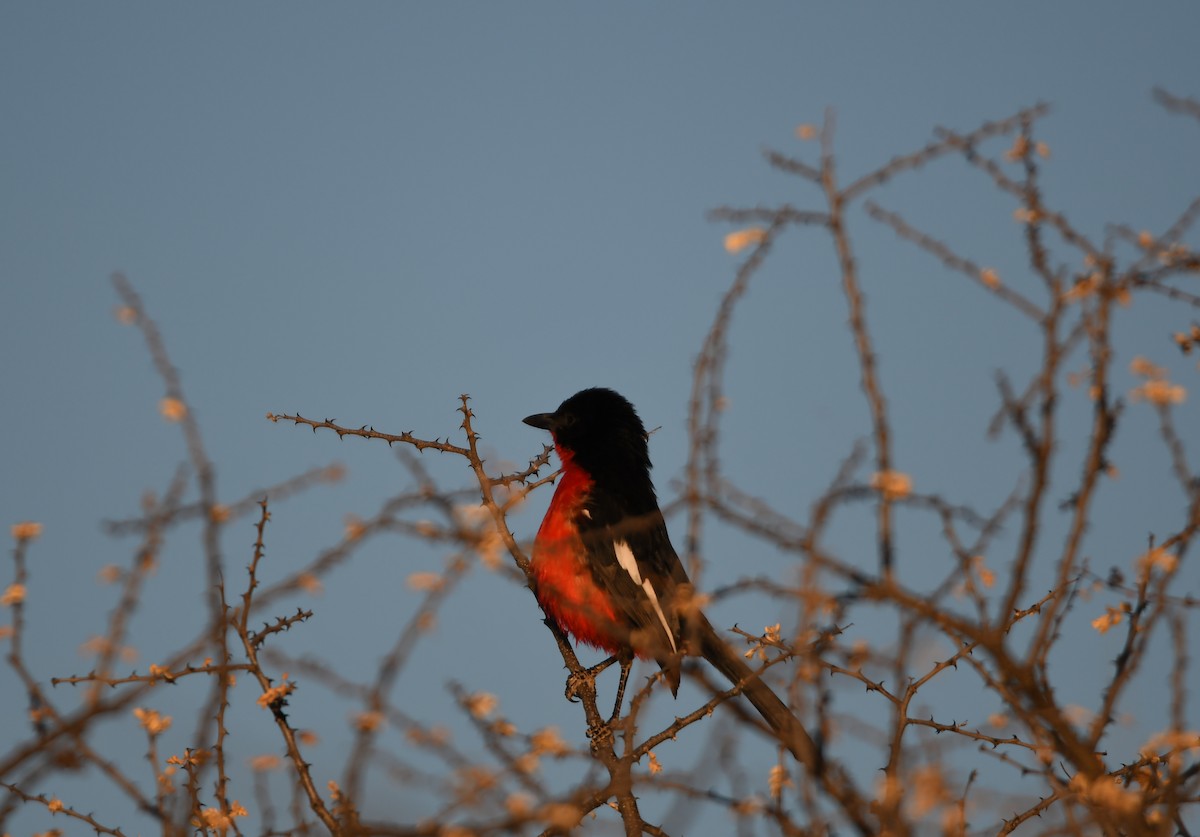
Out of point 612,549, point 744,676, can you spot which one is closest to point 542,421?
point 612,549

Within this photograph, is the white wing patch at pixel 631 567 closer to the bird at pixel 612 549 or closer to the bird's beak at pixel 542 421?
the bird at pixel 612 549

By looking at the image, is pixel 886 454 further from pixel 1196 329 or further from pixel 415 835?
pixel 1196 329

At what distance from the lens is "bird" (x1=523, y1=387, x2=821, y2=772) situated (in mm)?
4910

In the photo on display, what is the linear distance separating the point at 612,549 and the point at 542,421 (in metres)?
1.12

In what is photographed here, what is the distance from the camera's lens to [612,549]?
5422mm

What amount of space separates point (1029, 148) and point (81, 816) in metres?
2.92

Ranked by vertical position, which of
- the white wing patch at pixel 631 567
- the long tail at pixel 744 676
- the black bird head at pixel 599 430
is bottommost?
the long tail at pixel 744 676

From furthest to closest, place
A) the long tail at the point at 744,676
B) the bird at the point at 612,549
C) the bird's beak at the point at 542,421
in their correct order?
the bird's beak at the point at 542,421 → the bird at the point at 612,549 → the long tail at the point at 744,676

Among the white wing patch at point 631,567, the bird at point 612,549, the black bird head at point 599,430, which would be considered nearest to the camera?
the bird at point 612,549

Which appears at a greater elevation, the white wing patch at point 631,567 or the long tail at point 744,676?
the white wing patch at point 631,567

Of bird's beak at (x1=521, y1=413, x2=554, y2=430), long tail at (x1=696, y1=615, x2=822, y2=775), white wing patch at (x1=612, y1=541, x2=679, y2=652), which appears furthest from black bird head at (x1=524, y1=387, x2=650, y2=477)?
long tail at (x1=696, y1=615, x2=822, y2=775)

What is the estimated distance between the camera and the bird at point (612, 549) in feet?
16.1

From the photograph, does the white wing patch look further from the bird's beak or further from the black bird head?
the bird's beak

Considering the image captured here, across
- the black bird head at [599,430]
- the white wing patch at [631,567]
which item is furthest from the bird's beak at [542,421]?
the white wing patch at [631,567]
